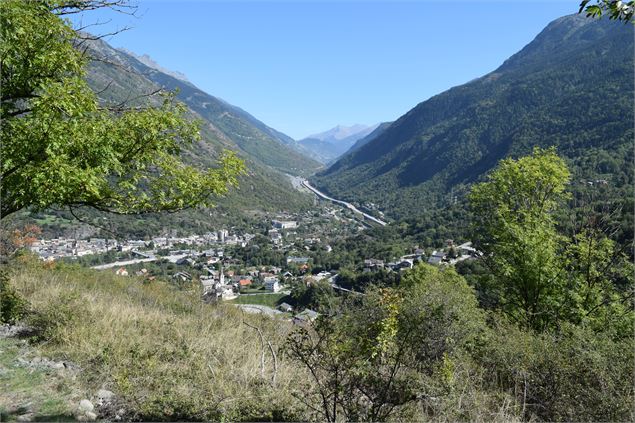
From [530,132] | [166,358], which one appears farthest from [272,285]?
[530,132]

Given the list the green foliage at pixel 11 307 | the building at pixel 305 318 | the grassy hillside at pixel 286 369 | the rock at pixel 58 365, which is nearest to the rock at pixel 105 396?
the grassy hillside at pixel 286 369

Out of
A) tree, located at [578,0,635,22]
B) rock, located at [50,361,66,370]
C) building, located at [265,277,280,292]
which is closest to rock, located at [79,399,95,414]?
rock, located at [50,361,66,370]

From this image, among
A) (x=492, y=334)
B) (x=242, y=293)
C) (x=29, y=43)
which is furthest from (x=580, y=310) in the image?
(x=242, y=293)

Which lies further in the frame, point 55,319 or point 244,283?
point 244,283

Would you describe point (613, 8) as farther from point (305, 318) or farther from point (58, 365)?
point (58, 365)

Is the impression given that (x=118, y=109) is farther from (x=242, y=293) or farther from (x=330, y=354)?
(x=242, y=293)

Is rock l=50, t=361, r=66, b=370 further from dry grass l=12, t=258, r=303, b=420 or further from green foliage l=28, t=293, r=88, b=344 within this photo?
green foliage l=28, t=293, r=88, b=344
